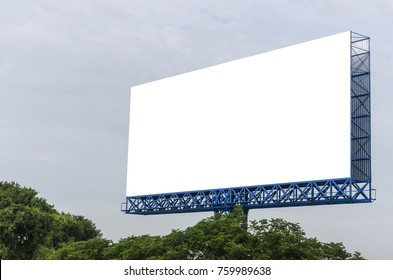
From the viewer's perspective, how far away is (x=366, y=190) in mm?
32906

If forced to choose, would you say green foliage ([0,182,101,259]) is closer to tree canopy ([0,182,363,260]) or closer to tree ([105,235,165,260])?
tree canopy ([0,182,363,260])

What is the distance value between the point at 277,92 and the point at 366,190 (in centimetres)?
678

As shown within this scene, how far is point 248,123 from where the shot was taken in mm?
36469

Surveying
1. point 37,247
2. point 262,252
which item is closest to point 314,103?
point 262,252

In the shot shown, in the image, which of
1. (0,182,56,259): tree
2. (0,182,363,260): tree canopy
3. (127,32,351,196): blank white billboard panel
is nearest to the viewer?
(0,182,363,260): tree canopy

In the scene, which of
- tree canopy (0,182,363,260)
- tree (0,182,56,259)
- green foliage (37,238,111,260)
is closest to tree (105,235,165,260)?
tree canopy (0,182,363,260)

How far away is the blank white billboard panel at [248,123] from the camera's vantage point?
108 ft

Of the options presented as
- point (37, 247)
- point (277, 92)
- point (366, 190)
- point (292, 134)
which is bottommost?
point (37, 247)

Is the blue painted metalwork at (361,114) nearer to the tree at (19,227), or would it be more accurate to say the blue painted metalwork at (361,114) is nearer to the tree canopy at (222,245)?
the tree canopy at (222,245)

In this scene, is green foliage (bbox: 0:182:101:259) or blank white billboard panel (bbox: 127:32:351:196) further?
green foliage (bbox: 0:182:101:259)

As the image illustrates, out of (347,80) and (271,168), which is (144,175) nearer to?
(271,168)

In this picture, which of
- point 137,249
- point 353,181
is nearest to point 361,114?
point 353,181

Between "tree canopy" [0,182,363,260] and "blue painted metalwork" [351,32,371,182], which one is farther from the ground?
"blue painted metalwork" [351,32,371,182]

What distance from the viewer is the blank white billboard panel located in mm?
32938
